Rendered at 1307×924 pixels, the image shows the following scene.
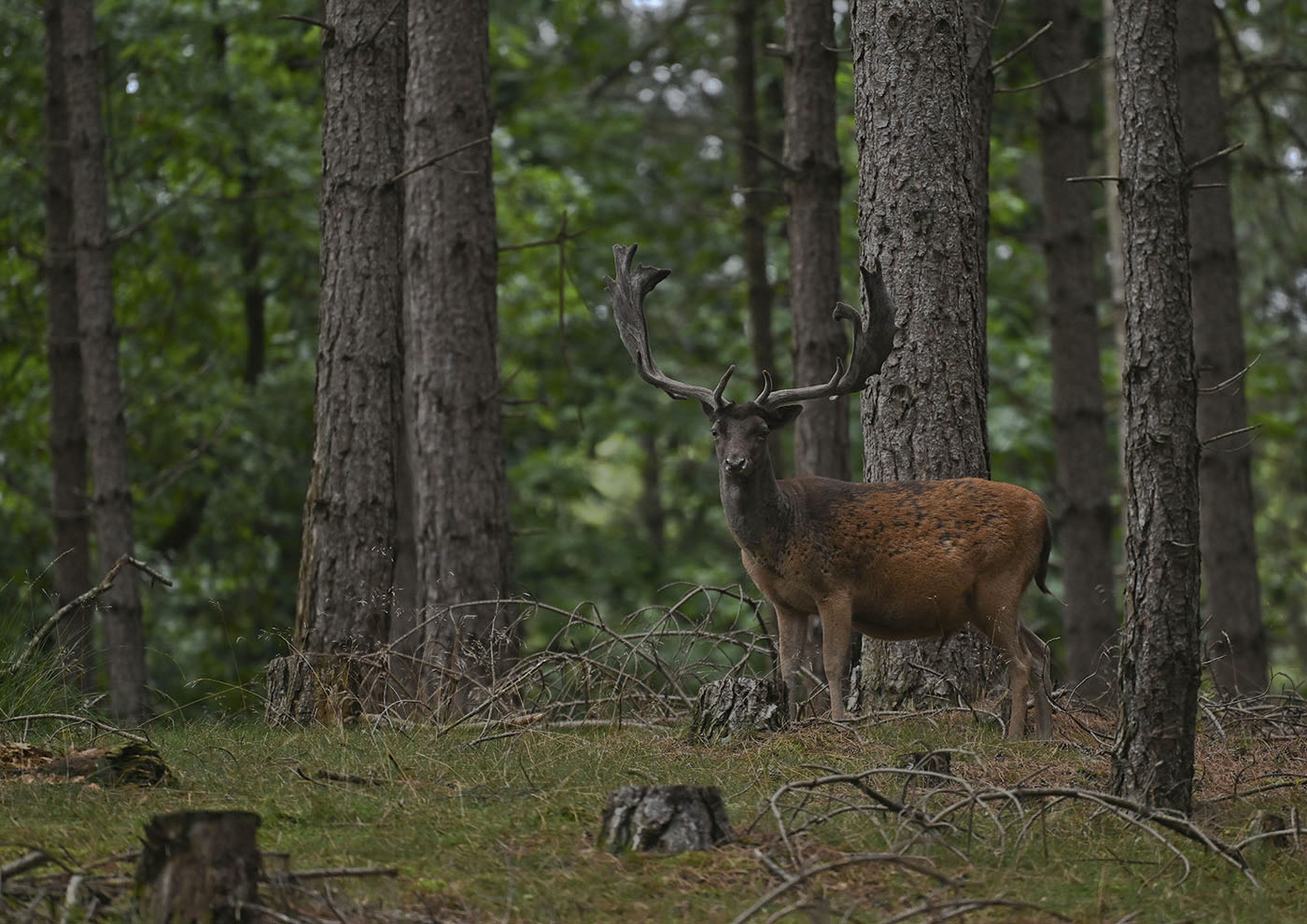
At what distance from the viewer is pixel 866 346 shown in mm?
8344

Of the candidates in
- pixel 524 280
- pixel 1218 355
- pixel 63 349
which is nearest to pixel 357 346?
pixel 63 349

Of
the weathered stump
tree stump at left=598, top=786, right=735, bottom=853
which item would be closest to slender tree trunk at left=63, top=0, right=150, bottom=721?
the weathered stump

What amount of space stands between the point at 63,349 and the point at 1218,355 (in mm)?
11533

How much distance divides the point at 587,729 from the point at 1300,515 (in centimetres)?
1838

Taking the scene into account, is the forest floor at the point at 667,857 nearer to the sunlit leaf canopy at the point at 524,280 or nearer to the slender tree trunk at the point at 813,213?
the slender tree trunk at the point at 813,213

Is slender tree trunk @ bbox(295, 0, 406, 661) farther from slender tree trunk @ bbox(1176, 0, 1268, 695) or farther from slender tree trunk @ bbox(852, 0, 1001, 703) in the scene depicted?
slender tree trunk @ bbox(1176, 0, 1268, 695)

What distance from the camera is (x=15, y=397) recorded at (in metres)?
20.0

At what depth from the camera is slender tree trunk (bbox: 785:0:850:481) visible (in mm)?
13492

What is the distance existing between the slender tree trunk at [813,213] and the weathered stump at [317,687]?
5.51m

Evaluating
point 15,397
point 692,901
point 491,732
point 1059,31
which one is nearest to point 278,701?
point 491,732

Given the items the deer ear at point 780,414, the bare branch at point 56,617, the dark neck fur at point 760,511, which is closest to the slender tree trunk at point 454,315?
the dark neck fur at point 760,511

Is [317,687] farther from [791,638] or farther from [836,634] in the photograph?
[836,634]

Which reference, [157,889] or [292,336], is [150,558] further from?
[157,889]

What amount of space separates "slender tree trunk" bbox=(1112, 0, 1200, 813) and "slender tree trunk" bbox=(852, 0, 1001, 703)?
2.88 m
